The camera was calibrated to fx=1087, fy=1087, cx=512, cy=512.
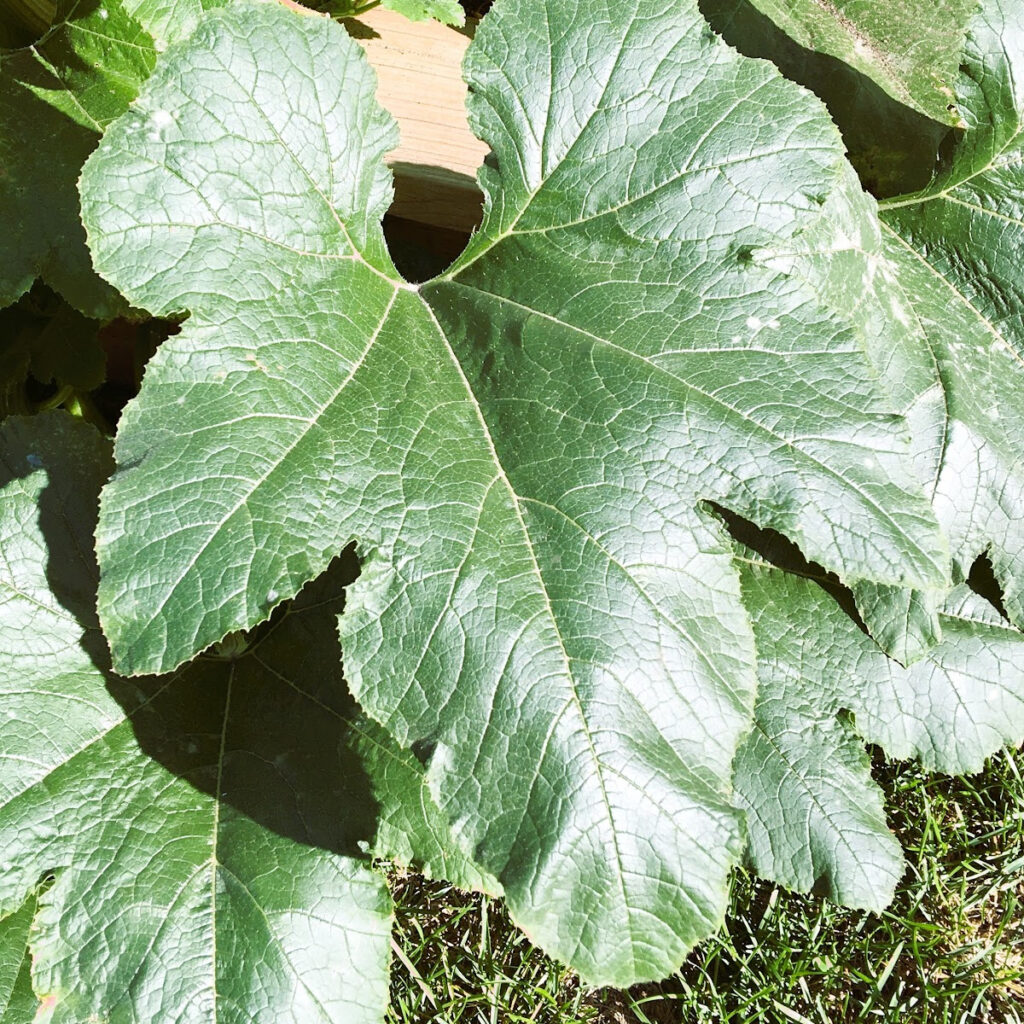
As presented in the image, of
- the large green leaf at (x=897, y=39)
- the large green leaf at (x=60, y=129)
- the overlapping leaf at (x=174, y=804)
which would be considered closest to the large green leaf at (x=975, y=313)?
the large green leaf at (x=897, y=39)

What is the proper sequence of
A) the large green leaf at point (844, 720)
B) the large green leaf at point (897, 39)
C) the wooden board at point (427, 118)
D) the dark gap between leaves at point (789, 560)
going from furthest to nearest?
the wooden board at point (427, 118) < the large green leaf at point (897, 39) < the dark gap between leaves at point (789, 560) < the large green leaf at point (844, 720)

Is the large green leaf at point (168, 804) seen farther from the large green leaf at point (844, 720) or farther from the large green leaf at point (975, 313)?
the large green leaf at point (975, 313)

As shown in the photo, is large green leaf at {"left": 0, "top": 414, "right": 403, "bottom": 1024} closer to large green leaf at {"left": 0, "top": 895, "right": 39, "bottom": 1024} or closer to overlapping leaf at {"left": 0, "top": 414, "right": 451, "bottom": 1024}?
overlapping leaf at {"left": 0, "top": 414, "right": 451, "bottom": 1024}

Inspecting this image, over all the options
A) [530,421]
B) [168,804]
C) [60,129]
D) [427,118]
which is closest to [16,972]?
[168,804]

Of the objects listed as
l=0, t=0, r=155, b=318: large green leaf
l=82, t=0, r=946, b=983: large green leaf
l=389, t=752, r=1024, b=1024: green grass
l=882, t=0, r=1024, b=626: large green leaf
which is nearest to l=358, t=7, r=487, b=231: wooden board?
l=0, t=0, r=155, b=318: large green leaf

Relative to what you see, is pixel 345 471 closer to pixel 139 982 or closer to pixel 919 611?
pixel 139 982

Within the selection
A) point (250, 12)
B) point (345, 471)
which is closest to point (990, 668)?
point (345, 471)

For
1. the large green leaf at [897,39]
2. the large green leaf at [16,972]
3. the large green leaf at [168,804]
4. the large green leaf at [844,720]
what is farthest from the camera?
the large green leaf at [897,39]
